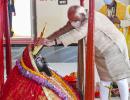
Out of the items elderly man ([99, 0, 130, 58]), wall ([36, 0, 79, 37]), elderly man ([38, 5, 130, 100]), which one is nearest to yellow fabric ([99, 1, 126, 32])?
elderly man ([99, 0, 130, 58])

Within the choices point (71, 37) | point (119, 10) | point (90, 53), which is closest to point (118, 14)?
point (119, 10)

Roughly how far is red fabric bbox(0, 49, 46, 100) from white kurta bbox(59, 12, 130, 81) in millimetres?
1283

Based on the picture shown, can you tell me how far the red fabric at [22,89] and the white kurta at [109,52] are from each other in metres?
→ 1.28

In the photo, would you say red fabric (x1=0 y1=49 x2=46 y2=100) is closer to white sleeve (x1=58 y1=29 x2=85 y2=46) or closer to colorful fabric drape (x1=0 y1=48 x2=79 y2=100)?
colorful fabric drape (x1=0 y1=48 x2=79 y2=100)

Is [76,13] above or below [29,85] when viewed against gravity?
above

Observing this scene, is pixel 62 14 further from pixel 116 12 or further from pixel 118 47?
pixel 118 47

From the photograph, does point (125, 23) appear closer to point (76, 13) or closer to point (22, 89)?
point (76, 13)

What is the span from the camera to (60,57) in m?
5.76

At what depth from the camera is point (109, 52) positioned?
8.66ft

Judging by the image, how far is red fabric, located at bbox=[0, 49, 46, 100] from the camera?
119 centimetres

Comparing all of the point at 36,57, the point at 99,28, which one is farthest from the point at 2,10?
the point at 99,28

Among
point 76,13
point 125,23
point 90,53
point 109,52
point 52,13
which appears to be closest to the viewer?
point 90,53

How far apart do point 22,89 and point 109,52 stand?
1526 mm

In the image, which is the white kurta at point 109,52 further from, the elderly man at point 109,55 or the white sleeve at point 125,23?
the white sleeve at point 125,23
